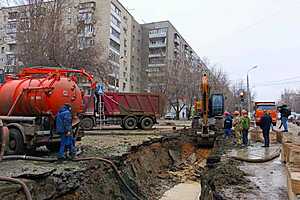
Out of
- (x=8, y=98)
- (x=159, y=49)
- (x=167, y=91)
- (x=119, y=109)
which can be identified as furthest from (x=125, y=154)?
(x=159, y=49)

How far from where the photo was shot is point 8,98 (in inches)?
393

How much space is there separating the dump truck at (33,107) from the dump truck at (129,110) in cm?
1101

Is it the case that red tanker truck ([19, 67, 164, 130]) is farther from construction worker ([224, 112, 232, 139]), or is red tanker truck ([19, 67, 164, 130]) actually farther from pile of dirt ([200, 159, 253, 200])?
pile of dirt ([200, 159, 253, 200])

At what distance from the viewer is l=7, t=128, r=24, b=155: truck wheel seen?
29.8 ft

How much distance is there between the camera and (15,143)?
30.0 feet

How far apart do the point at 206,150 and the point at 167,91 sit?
31985 millimetres

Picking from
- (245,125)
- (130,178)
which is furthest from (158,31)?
(130,178)

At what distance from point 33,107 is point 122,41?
5328 centimetres

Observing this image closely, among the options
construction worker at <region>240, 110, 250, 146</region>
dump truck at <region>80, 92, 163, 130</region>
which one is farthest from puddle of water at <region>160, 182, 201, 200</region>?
dump truck at <region>80, 92, 163, 130</region>

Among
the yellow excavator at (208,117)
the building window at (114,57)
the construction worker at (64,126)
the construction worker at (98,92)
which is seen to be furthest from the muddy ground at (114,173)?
the building window at (114,57)

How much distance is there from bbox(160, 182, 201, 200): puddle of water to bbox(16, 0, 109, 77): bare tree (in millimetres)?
14185

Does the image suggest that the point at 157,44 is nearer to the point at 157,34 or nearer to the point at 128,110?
the point at 157,34

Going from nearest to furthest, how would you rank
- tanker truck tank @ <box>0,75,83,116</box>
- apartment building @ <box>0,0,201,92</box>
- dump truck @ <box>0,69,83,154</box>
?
dump truck @ <box>0,69,83,154</box> < tanker truck tank @ <box>0,75,83,116</box> < apartment building @ <box>0,0,201,92</box>

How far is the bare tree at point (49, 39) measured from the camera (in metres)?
22.9
